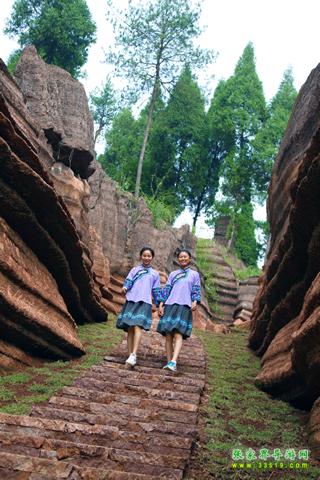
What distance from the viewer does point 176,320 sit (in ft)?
23.3

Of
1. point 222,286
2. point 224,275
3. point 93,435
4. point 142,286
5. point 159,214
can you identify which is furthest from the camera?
point 224,275

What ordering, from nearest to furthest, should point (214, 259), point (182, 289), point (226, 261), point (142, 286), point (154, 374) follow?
point (154, 374)
point (182, 289)
point (142, 286)
point (214, 259)
point (226, 261)

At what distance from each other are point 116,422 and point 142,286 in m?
3.00

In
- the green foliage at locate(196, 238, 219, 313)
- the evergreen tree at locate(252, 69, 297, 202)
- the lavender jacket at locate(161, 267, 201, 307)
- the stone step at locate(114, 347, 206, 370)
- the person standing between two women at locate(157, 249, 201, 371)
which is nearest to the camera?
the person standing between two women at locate(157, 249, 201, 371)

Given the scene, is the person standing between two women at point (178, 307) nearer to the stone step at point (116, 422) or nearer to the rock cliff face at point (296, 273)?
the rock cliff face at point (296, 273)

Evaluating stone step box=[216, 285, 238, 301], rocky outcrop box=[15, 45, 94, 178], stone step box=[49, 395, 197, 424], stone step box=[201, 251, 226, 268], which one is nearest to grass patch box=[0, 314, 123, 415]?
stone step box=[49, 395, 197, 424]

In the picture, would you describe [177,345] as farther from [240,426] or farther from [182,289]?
[240,426]

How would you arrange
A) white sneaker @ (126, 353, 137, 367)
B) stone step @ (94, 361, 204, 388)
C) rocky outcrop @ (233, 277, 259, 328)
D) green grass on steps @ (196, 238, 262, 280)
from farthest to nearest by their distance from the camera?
green grass on steps @ (196, 238, 262, 280), rocky outcrop @ (233, 277, 259, 328), white sneaker @ (126, 353, 137, 367), stone step @ (94, 361, 204, 388)

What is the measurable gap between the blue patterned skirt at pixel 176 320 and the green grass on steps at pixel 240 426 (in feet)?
2.47

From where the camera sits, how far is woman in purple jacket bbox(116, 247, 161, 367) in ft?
23.4

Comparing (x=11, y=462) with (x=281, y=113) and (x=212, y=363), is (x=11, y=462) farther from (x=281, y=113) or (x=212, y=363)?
(x=281, y=113)

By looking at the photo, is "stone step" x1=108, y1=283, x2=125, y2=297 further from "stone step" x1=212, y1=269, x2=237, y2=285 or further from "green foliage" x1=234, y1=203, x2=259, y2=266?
"green foliage" x1=234, y1=203, x2=259, y2=266

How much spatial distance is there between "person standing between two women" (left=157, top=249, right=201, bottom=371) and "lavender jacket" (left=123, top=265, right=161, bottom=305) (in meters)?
0.16

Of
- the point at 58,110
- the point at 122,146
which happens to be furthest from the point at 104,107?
the point at 58,110
